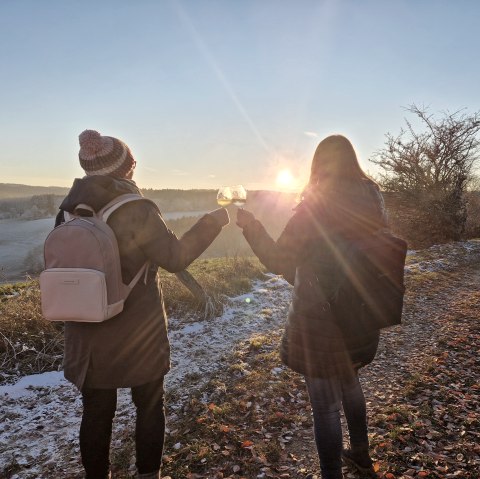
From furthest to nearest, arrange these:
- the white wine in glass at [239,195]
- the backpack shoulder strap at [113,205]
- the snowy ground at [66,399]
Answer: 1. the snowy ground at [66,399]
2. the white wine in glass at [239,195]
3. the backpack shoulder strap at [113,205]

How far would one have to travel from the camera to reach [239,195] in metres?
2.79

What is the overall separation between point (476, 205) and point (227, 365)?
2657cm

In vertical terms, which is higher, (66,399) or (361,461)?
(361,461)

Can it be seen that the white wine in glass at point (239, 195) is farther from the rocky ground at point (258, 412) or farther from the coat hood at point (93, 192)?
the rocky ground at point (258, 412)

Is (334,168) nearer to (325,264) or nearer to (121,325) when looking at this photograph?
(325,264)

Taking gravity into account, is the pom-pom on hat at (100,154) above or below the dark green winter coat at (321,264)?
above

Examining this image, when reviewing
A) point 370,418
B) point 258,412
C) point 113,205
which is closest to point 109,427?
point 113,205

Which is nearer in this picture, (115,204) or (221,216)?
(115,204)

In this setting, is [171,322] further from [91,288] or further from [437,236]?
[437,236]

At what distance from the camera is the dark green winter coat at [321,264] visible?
2268mm

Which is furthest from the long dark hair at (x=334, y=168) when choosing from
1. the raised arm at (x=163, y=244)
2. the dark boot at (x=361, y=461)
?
the dark boot at (x=361, y=461)

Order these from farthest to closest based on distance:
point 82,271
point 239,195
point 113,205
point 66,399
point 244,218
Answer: point 66,399 → point 239,195 → point 244,218 → point 113,205 → point 82,271

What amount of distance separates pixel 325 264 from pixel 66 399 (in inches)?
175

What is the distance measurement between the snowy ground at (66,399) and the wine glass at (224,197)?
303cm
